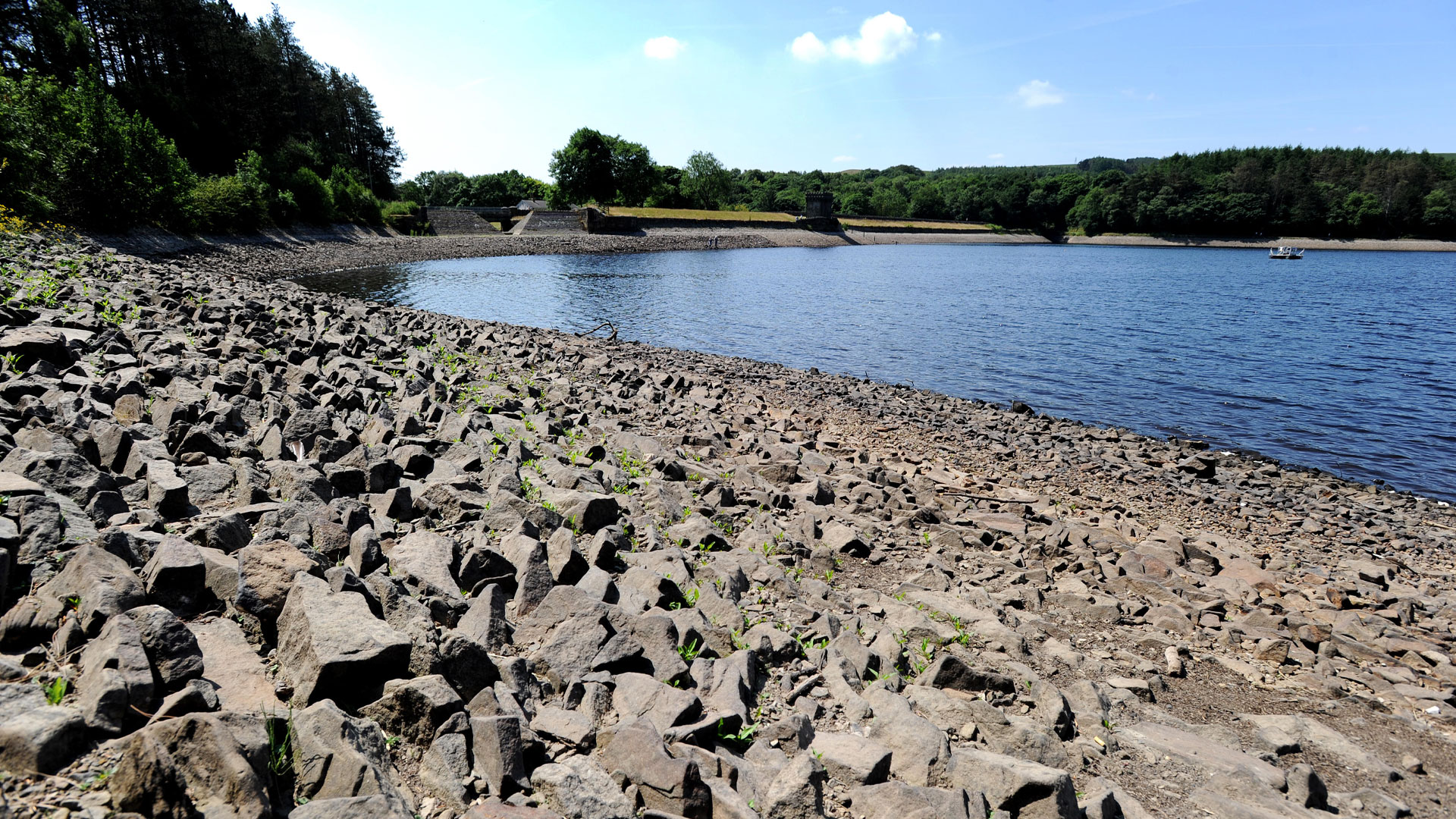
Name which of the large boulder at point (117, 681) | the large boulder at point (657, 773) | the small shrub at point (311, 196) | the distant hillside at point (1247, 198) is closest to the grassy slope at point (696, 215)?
the distant hillside at point (1247, 198)

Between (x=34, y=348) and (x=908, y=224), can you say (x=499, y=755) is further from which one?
(x=908, y=224)

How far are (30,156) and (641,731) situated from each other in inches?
1807

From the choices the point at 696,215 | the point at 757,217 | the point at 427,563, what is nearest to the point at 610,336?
the point at 427,563

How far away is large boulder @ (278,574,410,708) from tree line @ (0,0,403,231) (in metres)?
40.3

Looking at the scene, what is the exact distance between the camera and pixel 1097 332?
101 ft

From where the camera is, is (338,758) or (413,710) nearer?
(338,758)

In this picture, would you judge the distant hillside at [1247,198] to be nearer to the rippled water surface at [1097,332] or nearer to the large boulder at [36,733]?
the rippled water surface at [1097,332]

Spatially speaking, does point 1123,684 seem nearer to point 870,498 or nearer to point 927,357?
point 870,498

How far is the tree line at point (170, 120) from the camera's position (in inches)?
1398

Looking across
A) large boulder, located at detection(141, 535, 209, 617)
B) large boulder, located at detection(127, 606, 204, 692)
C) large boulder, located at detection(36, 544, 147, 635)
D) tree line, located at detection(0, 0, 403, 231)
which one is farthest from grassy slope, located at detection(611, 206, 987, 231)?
large boulder, located at detection(127, 606, 204, 692)

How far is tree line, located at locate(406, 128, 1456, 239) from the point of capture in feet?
392

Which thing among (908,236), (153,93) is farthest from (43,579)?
(908,236)

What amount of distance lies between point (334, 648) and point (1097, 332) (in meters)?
33.0

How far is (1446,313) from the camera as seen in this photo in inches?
1518
